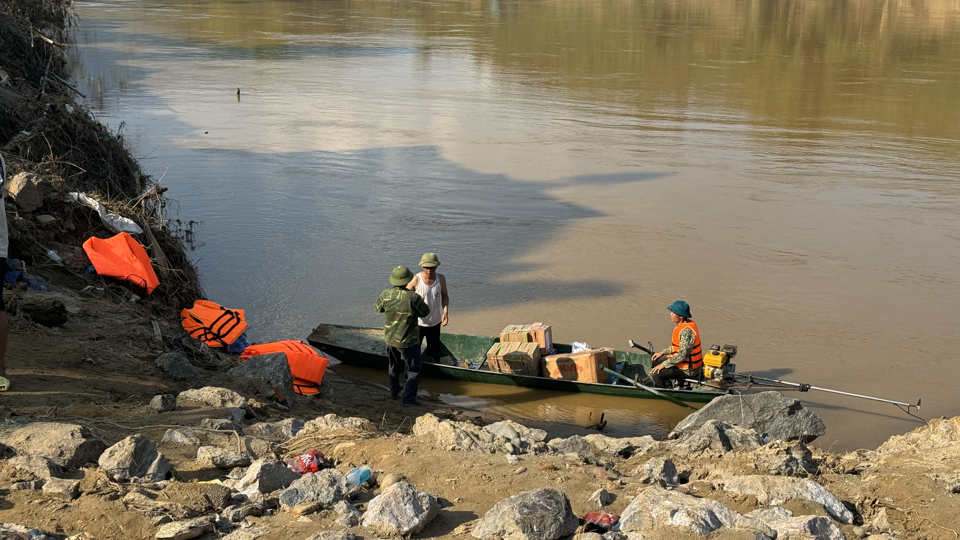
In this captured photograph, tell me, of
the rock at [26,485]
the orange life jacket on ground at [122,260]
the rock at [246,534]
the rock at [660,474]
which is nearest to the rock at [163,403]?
the rock at [26,485]

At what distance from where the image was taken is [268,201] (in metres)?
17.3

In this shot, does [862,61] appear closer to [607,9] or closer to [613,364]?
[607,9]

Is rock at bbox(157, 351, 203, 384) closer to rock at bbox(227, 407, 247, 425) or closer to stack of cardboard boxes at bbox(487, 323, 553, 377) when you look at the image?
rock at bbox(227, 407, 247, 425)

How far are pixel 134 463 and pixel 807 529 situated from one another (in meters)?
3.57

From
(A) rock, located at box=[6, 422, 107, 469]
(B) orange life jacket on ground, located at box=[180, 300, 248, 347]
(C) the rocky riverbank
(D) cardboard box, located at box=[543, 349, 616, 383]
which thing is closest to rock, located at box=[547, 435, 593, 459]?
(C) the rocky riverbank

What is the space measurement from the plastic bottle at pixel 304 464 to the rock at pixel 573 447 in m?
1.75

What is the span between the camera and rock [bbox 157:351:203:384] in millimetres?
7648

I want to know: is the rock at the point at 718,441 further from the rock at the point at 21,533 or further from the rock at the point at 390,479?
the rock at the point at 21,533

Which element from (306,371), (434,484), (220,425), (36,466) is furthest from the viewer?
(306,371)

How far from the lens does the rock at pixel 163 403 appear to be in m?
6.48

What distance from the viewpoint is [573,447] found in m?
6.59

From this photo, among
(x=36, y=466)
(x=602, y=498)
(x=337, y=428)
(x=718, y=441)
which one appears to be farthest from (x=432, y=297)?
(x=36, y=466)

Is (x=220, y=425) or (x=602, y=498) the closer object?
(x=602, y=498)

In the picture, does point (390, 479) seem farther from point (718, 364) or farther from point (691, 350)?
point (718, 364)
